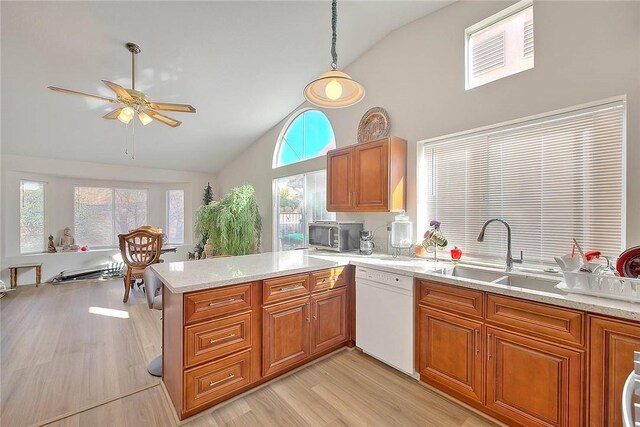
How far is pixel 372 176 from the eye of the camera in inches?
116

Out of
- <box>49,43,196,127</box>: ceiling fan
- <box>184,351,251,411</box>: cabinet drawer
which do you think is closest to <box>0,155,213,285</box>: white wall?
<box>49,43,196,127</box>: ceiling fan

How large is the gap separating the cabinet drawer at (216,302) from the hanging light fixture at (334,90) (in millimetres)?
1454

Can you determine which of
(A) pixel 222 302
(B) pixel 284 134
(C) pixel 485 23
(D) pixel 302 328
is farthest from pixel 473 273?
(B) pixel 284 134

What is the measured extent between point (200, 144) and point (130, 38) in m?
2.68

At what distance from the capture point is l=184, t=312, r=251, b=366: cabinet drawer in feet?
5.59

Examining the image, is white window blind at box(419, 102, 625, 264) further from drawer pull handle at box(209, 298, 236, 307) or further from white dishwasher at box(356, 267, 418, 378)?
drawer pull handle at box(209, 298, 236, 307)

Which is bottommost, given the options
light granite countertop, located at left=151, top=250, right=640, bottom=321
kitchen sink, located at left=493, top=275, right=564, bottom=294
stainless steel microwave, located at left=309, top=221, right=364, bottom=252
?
kitchen sink, located at left=493, top=275, right=564, bottom=294

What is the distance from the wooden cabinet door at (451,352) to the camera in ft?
6.01

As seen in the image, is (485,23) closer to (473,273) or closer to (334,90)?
(334,90)

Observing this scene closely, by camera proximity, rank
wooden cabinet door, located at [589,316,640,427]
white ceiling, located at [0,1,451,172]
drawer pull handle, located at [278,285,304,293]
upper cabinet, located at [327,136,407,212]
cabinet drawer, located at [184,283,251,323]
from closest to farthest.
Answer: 1. wooden cabinet door, located at [589,316,640,427]
2. cabinet drawer, located at [184,283,251,323]
3. drawer pull handle, located at [278,285,304,293]
4. white ceiling, located at [0,1,451,172]
5. upper cabinet, located at [327,136,407,212]

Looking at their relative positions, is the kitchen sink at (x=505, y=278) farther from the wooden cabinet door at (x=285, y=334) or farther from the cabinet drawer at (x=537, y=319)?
the wooden cabinet door at (x=285, y=334)

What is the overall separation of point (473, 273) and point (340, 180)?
67.3 inches

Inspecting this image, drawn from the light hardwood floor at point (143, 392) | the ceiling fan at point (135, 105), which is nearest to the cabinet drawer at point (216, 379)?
the light hardwood floor at point (143, 392)

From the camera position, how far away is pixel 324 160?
13.1 feet
